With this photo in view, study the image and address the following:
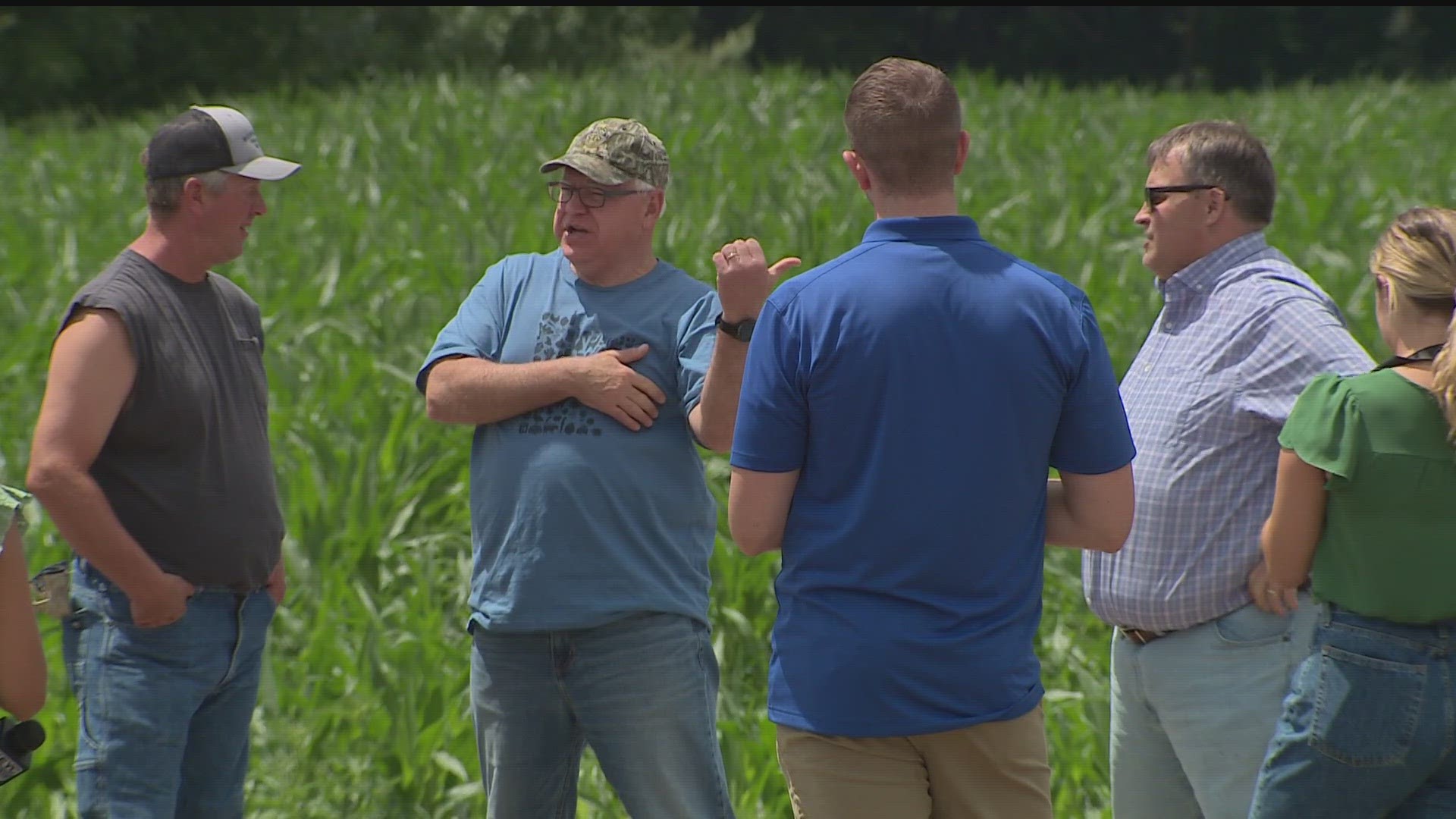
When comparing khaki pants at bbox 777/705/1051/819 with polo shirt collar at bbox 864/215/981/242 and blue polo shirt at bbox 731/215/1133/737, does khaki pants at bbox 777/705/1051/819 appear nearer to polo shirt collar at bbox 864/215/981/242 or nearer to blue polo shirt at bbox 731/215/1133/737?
blue polo shirt at bbox 731/215/1133/737

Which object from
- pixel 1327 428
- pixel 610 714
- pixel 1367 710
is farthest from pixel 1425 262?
pixel 610 714

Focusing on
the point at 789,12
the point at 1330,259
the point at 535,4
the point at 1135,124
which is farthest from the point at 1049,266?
the point at 789,12

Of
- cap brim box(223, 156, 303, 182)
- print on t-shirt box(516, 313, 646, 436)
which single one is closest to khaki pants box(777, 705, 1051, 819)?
print on t-shirt box(516, 313, 646, 436)

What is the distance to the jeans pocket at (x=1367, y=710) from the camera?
2420 millimetres

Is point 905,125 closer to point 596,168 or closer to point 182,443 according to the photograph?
point 596,168

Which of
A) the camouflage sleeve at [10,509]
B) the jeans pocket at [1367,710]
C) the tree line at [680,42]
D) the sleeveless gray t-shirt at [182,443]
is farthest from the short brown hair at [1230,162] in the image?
the tree line at [680,42]

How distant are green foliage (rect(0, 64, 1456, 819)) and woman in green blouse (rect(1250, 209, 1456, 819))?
1.49m

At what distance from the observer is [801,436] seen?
2.38 meters

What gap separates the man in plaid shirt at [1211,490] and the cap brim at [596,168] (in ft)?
3.32

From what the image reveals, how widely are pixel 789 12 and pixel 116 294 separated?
30.5m

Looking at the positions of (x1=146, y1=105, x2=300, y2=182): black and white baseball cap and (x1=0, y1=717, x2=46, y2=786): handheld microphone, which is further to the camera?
(x1=146, y1=105, x2=300, y2=182): black and white baseball cap

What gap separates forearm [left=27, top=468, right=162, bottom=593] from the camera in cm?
274

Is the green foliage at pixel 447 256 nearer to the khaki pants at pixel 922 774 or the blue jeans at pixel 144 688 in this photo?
the blue jeans at pixel 144 688

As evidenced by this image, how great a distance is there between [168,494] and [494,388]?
2.07 ft
